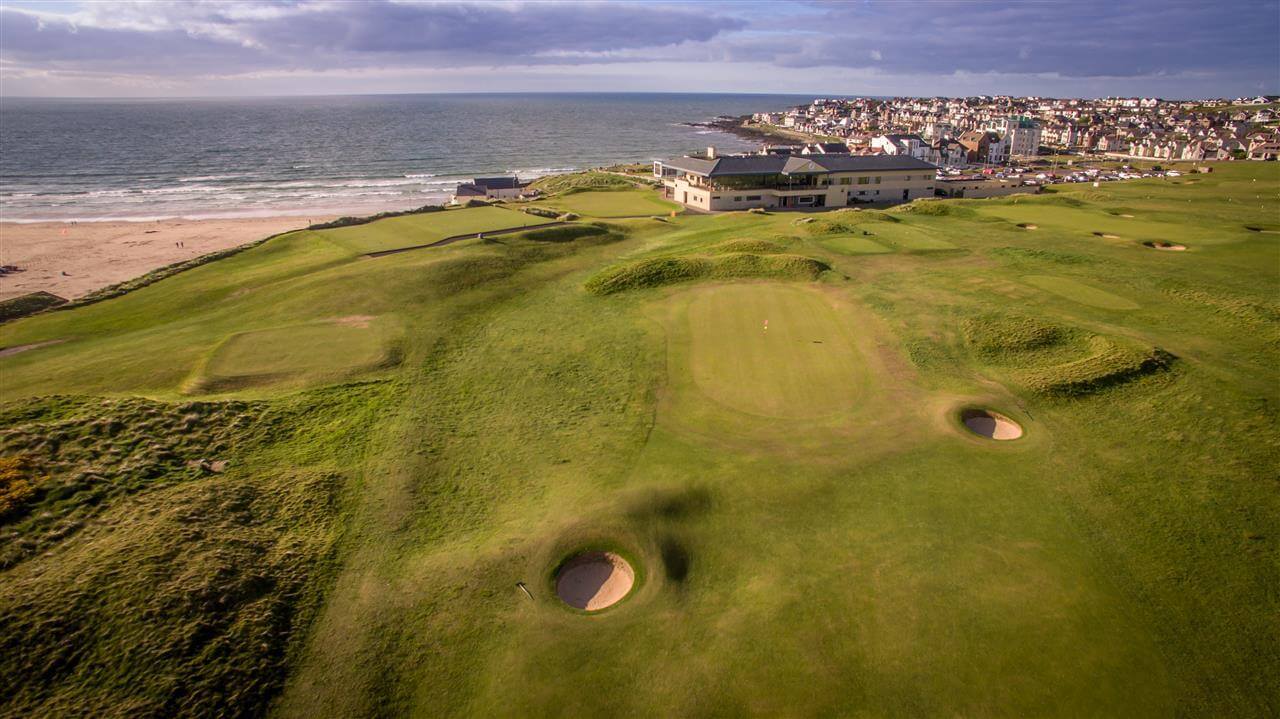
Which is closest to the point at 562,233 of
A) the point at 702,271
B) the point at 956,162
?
the point at 702,271

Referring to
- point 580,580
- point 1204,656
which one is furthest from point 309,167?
point 1204,656

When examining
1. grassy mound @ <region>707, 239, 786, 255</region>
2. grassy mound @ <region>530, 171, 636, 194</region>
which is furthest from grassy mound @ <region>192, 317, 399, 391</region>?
grassy mound @ <region>530, 171, 636, 194</region>

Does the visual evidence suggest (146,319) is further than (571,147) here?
No

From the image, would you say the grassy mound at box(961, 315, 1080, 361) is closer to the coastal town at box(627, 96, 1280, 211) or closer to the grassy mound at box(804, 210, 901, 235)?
the grassy mound at box(804, 210, 901, 235)

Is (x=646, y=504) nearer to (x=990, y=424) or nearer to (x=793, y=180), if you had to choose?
(x=990, y=424)

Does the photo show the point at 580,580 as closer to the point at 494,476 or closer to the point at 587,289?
the point at 494,476
